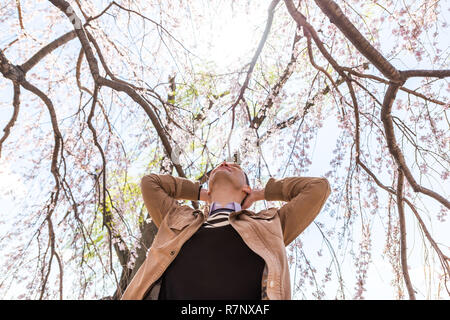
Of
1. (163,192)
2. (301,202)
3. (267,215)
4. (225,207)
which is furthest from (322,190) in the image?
(163,192)

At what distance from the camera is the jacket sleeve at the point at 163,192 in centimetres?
178

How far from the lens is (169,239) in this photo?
154cm

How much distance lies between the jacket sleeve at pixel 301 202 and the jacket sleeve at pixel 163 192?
0.58 meters

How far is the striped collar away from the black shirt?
0.21 meters

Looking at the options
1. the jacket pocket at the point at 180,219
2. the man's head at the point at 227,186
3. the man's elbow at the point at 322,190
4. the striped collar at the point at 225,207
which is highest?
the man's head at the point at 227,186

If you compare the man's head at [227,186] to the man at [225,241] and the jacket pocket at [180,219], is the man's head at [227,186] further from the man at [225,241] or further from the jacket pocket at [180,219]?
the jacket pocket at [180,219]

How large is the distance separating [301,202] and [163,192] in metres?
0.79

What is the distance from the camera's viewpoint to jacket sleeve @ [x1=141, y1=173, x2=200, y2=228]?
178 centimetres

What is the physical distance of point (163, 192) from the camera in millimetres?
1849

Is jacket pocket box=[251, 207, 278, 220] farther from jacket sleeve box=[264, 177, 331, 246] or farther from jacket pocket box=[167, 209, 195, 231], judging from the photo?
jacket pocket box=[167, 209, 195, 231]

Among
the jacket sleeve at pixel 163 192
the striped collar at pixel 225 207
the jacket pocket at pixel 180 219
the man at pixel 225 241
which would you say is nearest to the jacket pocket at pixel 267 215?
the man at pixel 225 241

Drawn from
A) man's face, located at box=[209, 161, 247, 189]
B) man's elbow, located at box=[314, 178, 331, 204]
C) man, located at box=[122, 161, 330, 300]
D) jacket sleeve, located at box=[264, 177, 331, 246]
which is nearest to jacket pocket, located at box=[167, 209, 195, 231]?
man, located at box=[122, 161, 330, 300]

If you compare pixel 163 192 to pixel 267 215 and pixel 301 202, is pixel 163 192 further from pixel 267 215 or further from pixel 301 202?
pixel 301 202
